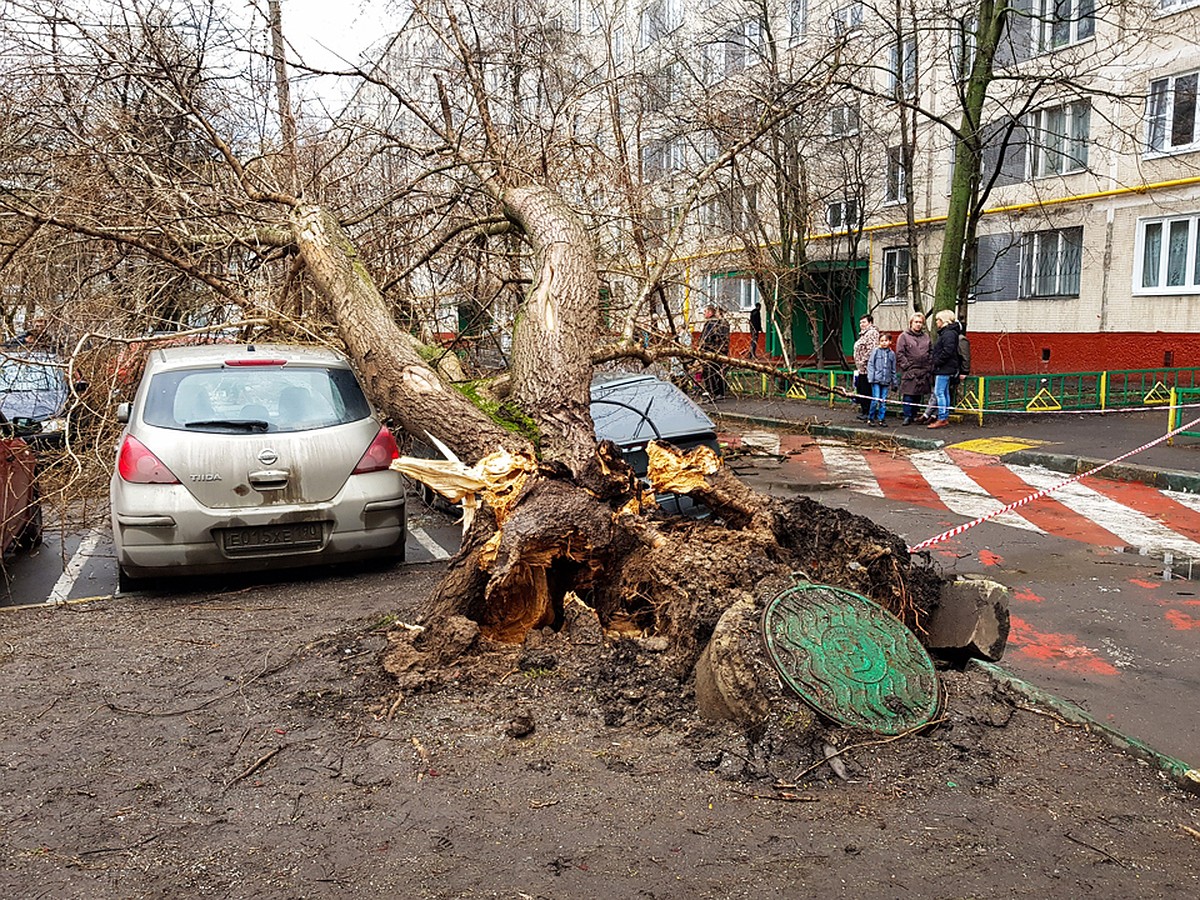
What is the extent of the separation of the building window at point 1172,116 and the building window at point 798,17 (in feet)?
23.4

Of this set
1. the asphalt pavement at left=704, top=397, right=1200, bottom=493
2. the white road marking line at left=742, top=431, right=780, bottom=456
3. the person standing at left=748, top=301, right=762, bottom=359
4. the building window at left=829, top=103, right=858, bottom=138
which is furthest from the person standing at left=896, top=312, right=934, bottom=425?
the building window at left=829, top=103, right=858, bottom=138

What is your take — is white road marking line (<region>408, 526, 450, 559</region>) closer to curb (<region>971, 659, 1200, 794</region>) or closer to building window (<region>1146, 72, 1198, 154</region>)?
curb (<region>971, 659, 1200, 794</region>)

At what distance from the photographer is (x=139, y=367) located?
8.34 m

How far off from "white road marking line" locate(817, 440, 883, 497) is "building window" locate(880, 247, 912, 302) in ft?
40.5

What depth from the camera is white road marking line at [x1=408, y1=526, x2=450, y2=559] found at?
26.5 ft

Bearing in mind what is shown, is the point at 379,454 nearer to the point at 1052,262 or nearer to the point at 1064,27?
the point at 1052,262

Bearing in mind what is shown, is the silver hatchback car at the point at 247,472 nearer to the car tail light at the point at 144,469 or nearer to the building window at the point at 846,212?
the car tail light at the point at 144,469

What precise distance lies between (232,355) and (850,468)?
313 inches

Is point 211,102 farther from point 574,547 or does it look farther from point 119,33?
point 574,547

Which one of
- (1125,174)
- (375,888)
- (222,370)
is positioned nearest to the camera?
(375,888)

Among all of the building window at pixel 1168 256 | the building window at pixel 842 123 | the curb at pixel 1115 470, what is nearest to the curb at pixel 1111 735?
the curb at pixel 1115 470

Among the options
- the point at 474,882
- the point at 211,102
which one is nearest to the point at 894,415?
the point at 211,102

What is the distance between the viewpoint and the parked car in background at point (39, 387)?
7.78m

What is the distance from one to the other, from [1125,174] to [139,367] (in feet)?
64.4
